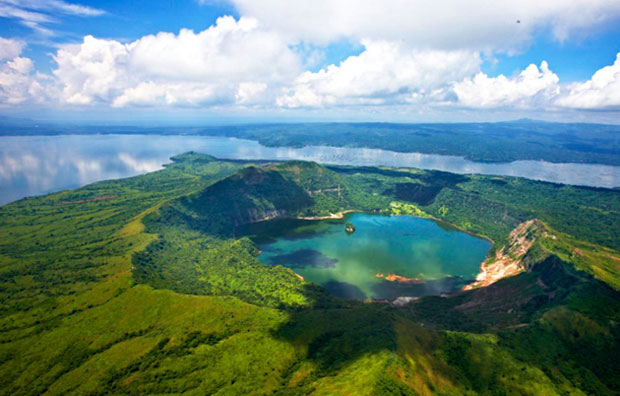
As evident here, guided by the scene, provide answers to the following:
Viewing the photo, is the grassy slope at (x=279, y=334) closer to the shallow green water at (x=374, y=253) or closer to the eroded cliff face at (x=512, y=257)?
the eroded cliff face at (x=512, y=257)

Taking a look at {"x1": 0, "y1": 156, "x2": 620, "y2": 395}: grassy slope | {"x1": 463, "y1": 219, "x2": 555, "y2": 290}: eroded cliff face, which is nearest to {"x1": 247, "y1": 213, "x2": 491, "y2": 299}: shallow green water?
{"x1": 463, "y1": 219, "x2": 555, "y2": 290}: eroded cliff face

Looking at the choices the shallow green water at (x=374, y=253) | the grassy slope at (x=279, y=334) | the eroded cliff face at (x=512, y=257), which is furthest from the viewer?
the eroded cliff face at (x=512, y=257)

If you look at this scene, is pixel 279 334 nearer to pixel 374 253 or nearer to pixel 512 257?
pixel 374 253

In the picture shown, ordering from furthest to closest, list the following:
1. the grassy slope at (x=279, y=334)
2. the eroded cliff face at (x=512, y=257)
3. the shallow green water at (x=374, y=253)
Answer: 1. the eroded cliff face at (x=512, y=257)
2. the shallow green water at (x=374, y=253)
3. the grassy slope at (x=279, y=334)

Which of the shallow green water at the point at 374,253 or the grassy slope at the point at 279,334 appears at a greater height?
the grassy slope at the point at 279,334

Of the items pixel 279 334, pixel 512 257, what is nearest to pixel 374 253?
pixel 512 257

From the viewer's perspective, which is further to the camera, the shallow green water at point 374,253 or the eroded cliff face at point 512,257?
the eroded cliff face at point 512,257

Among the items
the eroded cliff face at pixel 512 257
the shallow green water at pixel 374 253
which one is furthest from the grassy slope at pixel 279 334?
the shallow green water at pixel 374 253
